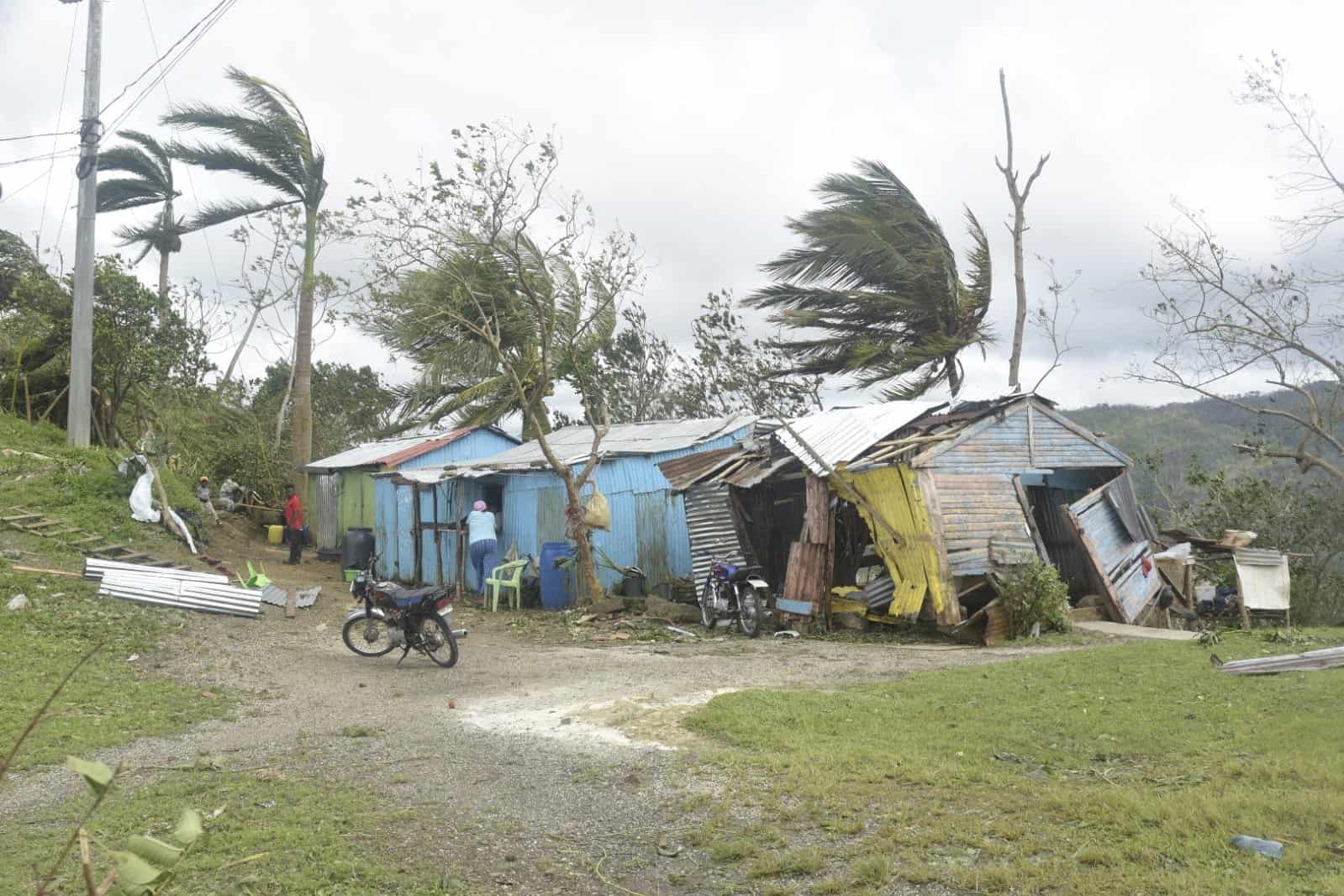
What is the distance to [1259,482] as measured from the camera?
16.3 meters

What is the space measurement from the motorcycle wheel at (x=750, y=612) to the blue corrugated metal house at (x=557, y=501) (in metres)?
2.50

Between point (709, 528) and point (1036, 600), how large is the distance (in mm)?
5063

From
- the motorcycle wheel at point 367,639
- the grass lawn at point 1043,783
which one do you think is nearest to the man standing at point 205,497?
the motorcycle wheel at point 367,639

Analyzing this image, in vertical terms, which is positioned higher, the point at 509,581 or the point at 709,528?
the point at 709,528

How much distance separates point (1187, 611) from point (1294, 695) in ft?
24.6

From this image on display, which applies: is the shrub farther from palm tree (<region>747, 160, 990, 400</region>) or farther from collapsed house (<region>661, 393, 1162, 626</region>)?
palm tree (<region>747, 160, 990, 400</region>)

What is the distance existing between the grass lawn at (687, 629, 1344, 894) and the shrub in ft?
10.8

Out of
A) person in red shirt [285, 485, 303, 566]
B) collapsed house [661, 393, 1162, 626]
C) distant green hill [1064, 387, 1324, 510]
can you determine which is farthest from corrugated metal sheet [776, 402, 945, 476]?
person in red shirt [285, 485, 303, 566]

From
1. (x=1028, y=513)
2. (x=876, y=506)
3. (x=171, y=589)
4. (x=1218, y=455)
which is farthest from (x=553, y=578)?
(x=1218, y=455)

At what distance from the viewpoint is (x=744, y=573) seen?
1363 cm

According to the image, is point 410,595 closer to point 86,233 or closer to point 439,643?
point 439,643

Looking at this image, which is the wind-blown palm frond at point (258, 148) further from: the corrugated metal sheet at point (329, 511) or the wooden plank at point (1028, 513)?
the wooden plank at point (1028, 513)

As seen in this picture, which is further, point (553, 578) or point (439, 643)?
point (553, 578)

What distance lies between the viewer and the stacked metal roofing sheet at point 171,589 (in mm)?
12492
